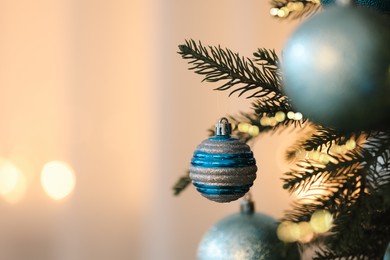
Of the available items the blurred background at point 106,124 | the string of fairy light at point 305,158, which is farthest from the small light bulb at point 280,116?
the blurred background at point 106,124

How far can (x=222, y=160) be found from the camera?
368 mm

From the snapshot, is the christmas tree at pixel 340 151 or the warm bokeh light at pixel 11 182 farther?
the warm bokeh light at pixel 11 182

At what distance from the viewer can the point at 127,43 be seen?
4.50ft

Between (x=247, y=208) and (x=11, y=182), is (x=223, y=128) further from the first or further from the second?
(x=11, y=182)

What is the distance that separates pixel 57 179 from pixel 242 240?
0.97 meters

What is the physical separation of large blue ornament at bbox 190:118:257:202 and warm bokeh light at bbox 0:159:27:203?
995mm

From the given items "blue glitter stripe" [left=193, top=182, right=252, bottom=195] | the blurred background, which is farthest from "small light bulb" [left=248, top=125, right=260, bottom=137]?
the blurred background

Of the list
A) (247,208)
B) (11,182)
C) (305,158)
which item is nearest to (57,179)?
(11,182)

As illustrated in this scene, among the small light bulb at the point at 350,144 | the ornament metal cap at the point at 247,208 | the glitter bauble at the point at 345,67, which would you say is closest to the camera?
the glitter bauble at the point at 345,67

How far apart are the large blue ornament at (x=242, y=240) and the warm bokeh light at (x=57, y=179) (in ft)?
2.97

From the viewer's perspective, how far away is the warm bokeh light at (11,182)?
1269 millimetres

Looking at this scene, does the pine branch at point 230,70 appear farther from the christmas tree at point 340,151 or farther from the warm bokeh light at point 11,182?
the warm bokeh light at point 11,182

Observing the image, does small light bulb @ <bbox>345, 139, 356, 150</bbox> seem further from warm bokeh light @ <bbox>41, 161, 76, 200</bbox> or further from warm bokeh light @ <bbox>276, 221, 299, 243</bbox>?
warm bokeh light @ <bbox>41, 161, 76, 200</bbox>

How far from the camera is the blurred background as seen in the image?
50.9 inches
